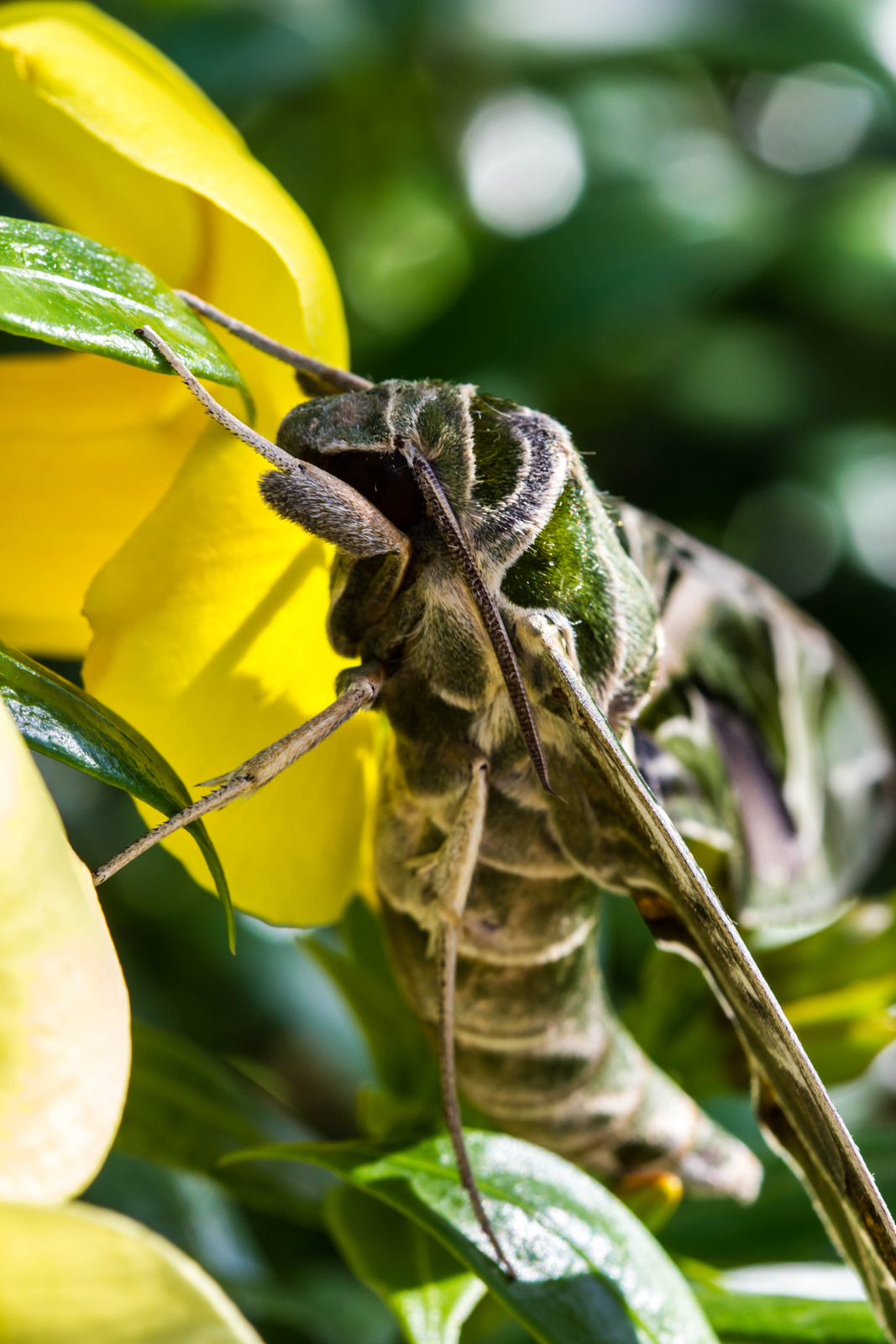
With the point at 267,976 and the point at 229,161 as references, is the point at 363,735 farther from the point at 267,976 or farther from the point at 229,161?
the point at 267,976

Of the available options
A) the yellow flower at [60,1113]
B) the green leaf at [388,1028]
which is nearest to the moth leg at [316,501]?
the yellow flower at [60,1113]

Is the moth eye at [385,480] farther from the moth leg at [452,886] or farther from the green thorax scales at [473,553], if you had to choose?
the moth leg at [452,886]

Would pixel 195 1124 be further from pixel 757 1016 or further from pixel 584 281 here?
pixel 584 281

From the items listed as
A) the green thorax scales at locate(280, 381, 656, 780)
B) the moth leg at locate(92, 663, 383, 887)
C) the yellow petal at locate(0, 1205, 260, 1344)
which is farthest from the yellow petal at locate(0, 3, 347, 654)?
the yellow petal at locate(0, 1205, 260, 1344)

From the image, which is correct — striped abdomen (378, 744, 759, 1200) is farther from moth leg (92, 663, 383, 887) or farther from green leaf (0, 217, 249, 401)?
green leaf (0, 217, 249, 401)

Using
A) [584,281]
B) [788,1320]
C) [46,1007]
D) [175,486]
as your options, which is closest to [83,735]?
[46,1007]
